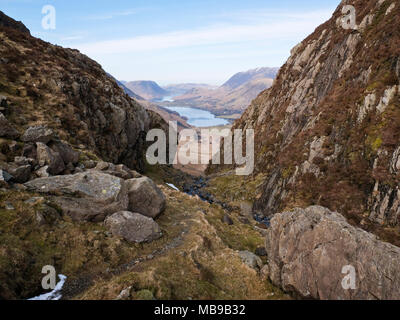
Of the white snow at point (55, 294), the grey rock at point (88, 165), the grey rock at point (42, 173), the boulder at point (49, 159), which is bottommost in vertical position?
the white snow at point (55, 294)

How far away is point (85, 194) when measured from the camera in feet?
62.7

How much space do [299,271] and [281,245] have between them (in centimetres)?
233

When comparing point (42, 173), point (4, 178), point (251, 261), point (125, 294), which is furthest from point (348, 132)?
point (4, 178)

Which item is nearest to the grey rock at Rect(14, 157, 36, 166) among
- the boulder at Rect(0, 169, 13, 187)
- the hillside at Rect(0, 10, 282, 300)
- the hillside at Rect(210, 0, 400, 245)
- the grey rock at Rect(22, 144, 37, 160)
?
the hillside at Rect(0, 10, 282, 300)

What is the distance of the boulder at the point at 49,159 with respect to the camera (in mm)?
21500

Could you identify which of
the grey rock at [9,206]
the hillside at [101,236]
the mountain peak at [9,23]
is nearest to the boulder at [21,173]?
the hillside at [101,236]

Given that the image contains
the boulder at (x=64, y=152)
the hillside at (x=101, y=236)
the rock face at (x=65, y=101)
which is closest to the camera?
the hillside at (x=101, y=236)

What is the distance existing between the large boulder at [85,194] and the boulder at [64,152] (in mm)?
5732

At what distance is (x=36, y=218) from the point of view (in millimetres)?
15469

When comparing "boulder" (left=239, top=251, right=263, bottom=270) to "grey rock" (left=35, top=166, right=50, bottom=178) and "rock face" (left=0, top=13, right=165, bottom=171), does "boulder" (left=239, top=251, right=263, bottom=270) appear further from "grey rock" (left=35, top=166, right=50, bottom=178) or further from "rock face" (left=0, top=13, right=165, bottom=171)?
"rock face" (left=0, top=13, right=165, bottom=171)

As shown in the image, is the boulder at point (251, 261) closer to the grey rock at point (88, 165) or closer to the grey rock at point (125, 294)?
the grey rock at point (125, 294)

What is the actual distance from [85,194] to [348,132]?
48.8 metres

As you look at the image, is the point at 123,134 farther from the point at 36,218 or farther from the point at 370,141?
the point at 370,141

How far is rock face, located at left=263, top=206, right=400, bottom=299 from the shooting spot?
1310 cm
